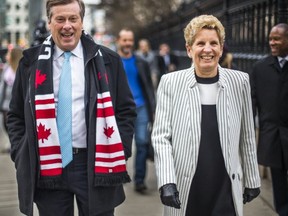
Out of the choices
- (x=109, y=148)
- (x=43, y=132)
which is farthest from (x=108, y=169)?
(x=43, y=132)

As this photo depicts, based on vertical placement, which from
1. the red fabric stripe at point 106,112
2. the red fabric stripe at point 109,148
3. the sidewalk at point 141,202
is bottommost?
the sidewalk at point 141,202

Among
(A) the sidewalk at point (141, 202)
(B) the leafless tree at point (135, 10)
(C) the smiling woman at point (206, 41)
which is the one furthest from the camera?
(B) the leafless tree at point (135, 10)

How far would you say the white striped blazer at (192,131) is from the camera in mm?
3189

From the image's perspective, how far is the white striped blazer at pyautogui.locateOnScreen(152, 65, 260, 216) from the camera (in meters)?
3.19

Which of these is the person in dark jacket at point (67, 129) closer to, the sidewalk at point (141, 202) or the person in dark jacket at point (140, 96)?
the sidewalk at point (141, 202)

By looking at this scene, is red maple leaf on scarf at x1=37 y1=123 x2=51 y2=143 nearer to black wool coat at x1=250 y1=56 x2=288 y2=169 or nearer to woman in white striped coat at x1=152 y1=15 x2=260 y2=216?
woman in white striped coat at x1=152 y1=15 x2=260 y2=216

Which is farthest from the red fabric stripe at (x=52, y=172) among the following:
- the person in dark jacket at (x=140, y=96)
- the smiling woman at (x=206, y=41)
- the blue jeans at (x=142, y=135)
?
the blue jeans at (x=142, y=135)

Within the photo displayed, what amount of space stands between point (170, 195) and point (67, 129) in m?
0.74

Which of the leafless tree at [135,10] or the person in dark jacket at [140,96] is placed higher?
the leafless tree at [135,10]

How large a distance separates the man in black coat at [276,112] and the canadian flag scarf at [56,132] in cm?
194

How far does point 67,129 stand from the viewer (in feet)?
10.7

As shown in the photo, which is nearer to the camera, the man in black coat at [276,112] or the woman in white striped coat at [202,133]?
the woman in white striped coat at [202,133]

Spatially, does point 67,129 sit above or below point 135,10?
below

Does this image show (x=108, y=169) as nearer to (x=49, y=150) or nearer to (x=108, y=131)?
(x=108, y=131)
